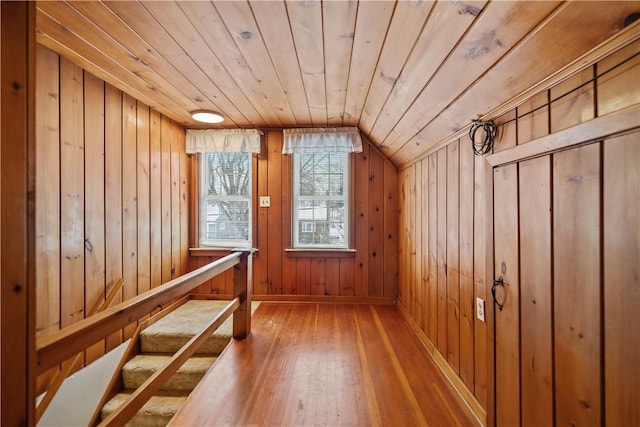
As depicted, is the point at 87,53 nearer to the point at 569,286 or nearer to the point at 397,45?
the point at 397,45

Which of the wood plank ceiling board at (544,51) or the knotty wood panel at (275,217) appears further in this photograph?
the knotty wood panel at (275,217)

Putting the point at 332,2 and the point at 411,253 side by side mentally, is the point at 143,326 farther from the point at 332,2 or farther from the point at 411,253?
the point at 332,2

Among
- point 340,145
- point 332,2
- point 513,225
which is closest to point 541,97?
point 513,225

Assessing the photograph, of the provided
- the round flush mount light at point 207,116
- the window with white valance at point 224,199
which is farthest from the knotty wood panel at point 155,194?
the window with white valance at point 224,199

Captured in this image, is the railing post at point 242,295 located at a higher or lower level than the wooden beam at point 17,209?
lower

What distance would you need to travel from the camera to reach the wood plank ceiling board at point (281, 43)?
4.27 feet

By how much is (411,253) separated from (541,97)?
1965mm

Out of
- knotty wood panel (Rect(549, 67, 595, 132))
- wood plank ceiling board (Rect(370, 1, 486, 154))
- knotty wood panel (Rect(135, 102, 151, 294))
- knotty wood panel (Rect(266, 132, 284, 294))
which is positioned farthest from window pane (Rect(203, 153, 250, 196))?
knotty wood panel (Rect(549, 67, 595, 132))

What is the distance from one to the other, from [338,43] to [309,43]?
0.17 m

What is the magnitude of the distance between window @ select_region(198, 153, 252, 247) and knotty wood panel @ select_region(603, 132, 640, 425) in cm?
327

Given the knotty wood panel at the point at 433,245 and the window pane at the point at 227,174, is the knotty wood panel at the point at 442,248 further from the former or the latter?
the window pane at the point at 227,174

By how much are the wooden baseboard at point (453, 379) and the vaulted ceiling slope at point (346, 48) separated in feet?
5.39

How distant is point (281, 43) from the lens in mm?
1578

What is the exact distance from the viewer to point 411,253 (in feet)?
9.36
